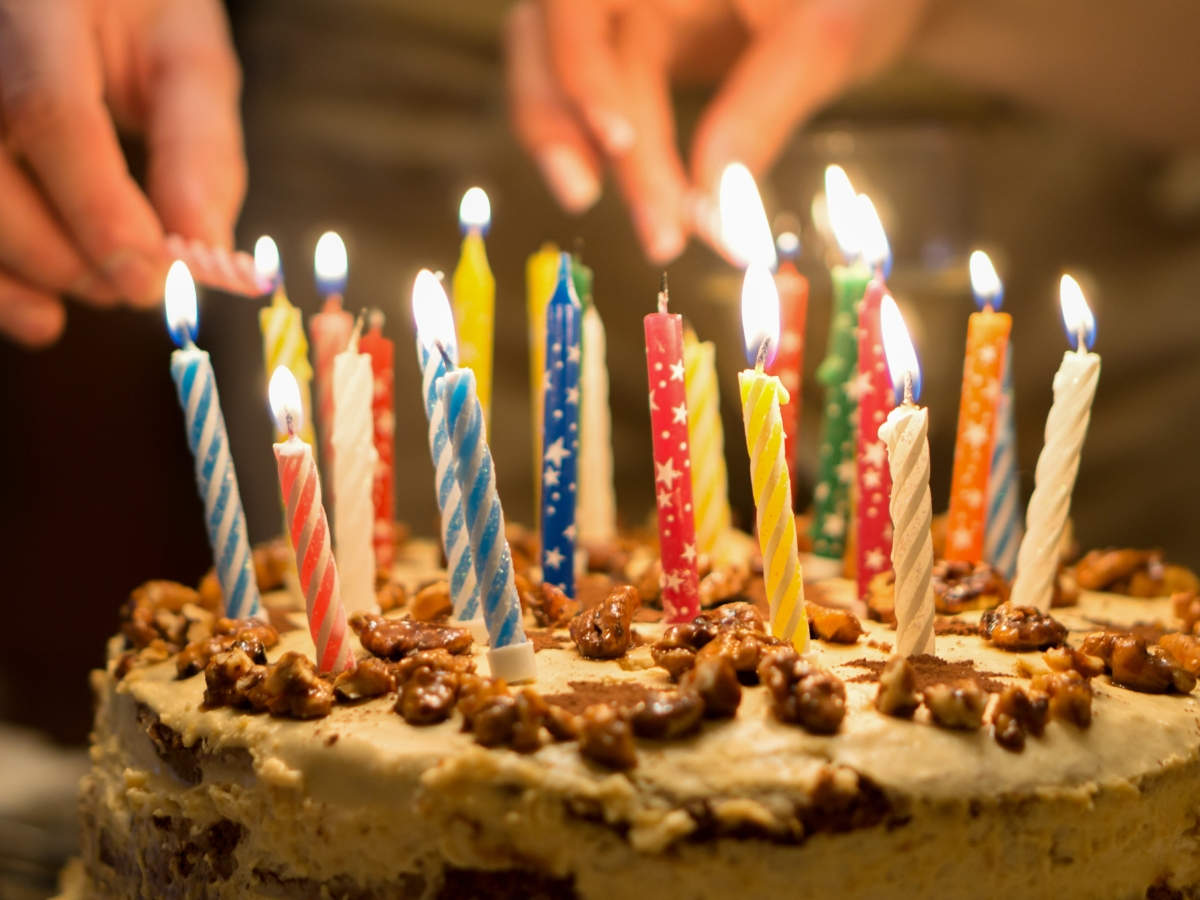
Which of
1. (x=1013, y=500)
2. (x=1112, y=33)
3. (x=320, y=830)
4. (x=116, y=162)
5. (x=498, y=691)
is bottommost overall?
(x=320, y=830)

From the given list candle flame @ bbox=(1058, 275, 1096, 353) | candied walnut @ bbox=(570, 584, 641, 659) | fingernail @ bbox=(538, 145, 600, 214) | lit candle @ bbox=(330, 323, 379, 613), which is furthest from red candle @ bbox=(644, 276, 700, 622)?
fingernail @ bbox=(538, 145, 600, 214)

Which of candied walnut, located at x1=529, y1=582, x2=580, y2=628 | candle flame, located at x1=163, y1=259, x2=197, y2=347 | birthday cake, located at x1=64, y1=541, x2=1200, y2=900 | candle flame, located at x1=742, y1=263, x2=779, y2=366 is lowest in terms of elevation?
birthday cake, located at x1=64, y1=541, x2=1200, y2=900

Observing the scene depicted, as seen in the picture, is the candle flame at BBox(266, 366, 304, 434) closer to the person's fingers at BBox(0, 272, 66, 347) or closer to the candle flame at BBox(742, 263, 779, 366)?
the candle flame at BBox(742, 263, 779, 366)

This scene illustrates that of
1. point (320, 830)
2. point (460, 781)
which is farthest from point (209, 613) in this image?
point (460, 781)

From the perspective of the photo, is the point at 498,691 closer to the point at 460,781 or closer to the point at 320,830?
the point at 460,781

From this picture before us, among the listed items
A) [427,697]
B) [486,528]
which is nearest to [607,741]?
[427,697]

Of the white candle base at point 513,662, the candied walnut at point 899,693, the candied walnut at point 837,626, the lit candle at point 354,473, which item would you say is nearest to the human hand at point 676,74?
the lit candle at point 354,473

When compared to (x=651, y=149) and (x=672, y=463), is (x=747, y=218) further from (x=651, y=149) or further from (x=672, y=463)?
(x=651, y=149)
